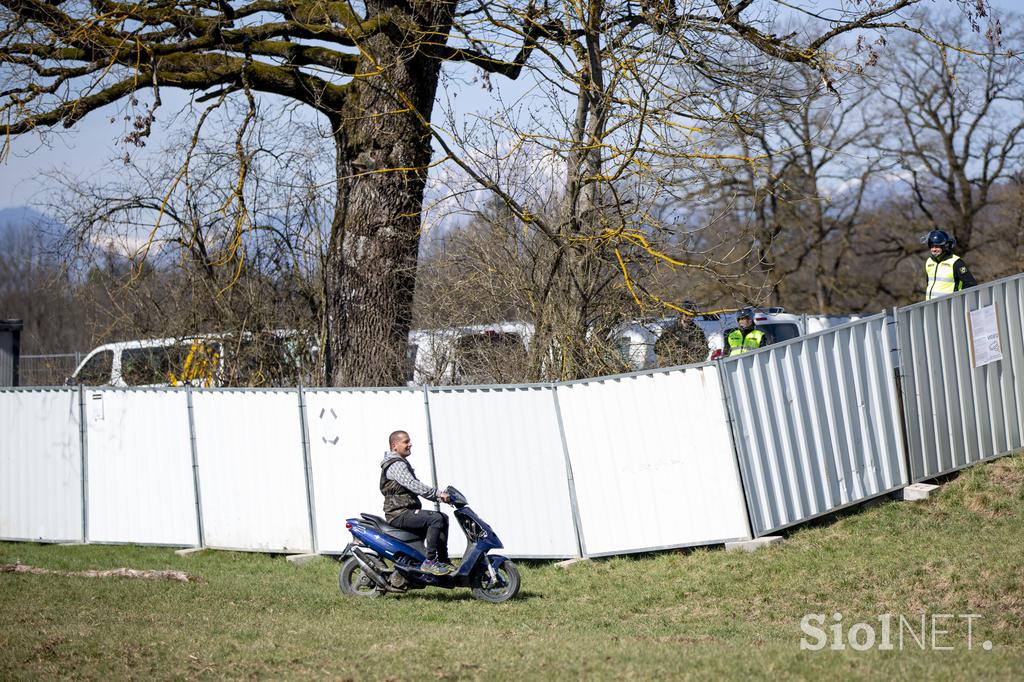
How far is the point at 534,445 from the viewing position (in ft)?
35.0

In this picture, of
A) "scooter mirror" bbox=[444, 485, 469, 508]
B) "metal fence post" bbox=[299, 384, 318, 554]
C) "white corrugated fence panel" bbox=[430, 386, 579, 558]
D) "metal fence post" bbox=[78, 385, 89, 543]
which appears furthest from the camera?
"metal fence post" bbox=[78, 385, 89, 543]

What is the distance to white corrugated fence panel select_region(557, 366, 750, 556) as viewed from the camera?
9727 millimetres

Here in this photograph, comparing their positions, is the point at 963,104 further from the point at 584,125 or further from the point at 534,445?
the point at 534,445

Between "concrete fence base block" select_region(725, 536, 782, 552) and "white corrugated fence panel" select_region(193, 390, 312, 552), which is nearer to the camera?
"concrete fence base block" select_region(725, 536, 782, 552)

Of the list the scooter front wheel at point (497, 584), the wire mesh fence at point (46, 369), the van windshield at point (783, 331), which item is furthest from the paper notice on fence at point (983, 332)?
the wire mesh fence at point (46, 369)

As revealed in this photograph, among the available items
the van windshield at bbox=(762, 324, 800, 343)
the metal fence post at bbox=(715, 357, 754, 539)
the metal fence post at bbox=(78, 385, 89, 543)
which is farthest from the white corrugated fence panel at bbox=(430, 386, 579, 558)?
the van windshield at bbox=(762, 324, 800, 343)

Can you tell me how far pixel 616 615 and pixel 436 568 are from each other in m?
1.65

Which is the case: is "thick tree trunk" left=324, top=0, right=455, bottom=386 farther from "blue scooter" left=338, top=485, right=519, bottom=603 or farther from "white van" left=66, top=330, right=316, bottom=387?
"blue scooter" left=338, top=485, right=519, bottom=603

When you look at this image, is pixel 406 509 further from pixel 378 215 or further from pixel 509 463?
pixel 378 215

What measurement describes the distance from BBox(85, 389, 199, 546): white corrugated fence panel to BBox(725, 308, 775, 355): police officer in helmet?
677 cm

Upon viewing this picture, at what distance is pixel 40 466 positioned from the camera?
1361 cm

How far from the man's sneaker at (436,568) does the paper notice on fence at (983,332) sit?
5673 millimetres

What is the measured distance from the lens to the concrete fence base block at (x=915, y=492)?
9961 mm

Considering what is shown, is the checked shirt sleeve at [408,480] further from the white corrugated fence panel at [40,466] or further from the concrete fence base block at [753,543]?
the white corrugated fence panel at [40,466]
